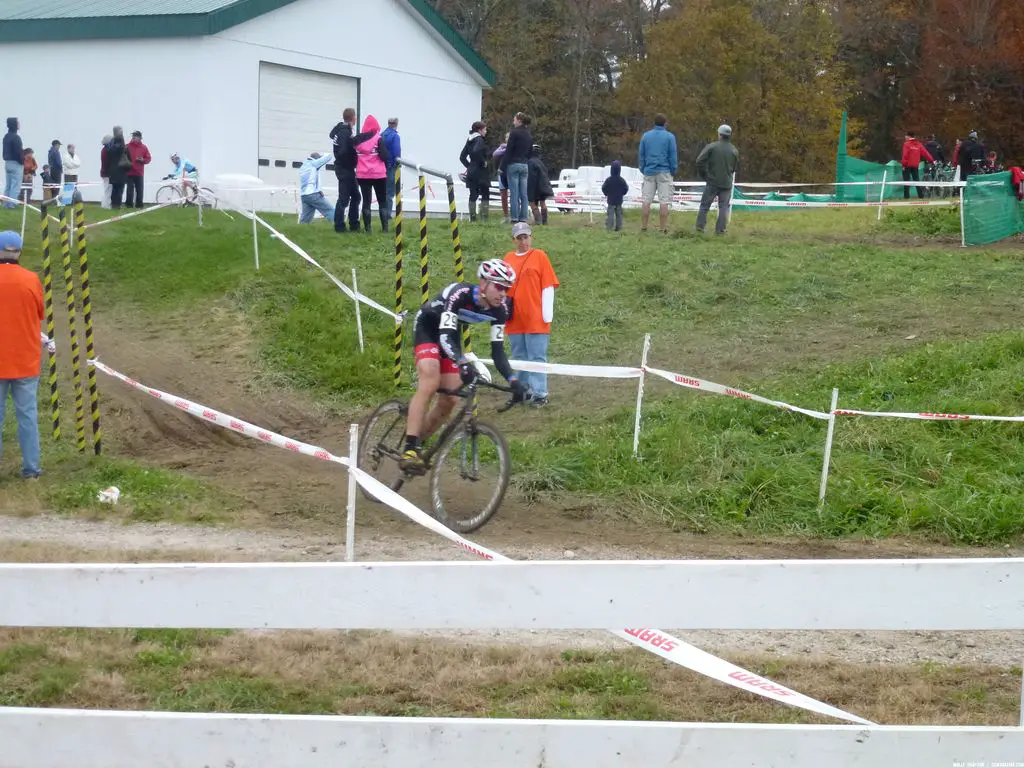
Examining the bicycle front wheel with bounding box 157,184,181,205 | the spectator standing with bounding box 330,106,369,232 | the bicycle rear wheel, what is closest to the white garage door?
the bicycle front wheel with bounding box 157,184,181,205

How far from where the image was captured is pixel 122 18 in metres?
26.9

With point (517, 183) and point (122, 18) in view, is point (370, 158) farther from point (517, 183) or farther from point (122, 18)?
point (122, 18)

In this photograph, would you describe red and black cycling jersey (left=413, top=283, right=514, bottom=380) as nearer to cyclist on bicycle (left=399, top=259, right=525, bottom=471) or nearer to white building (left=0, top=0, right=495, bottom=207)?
cyclist on bicycle (left=399, top=259, right=525, bottom=471)

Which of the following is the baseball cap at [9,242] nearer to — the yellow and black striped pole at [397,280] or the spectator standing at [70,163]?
the yellow and black striped pole at [397,280]

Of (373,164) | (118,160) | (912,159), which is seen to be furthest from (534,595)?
(912,159)

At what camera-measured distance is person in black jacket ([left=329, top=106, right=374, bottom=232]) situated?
60.3 feet

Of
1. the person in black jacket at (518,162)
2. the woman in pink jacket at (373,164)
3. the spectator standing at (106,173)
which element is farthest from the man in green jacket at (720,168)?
the spectator standing at (106,173)

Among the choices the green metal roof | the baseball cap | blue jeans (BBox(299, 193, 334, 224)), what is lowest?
the baseball cap

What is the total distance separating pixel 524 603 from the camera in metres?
4.09

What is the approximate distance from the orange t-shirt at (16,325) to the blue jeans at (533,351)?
4.81 meters

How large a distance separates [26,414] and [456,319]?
4223 millimetres

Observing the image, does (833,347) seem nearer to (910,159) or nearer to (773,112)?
(910,159)

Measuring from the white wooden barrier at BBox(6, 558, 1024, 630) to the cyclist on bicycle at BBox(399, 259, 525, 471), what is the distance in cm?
480

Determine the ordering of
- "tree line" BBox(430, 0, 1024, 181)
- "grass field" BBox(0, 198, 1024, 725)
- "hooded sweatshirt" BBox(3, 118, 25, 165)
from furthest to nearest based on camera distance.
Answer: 1. "tree line" BBox(430, 0, 1024, 181)
2. "hooded sweatshirt" BBox(3, 118, 25, 165)
3. "grass field" BBox(0, 198, 1024, 725)
